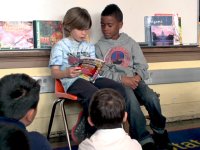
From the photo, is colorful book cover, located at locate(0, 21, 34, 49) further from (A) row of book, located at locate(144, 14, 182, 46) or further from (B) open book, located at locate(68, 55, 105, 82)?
(A) row of book, located at locate(144, 14, 182, 46)

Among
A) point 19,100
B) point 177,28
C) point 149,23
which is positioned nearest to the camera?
point 19,100

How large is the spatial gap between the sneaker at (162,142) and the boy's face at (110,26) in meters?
0.83

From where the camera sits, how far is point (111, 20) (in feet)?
8.85

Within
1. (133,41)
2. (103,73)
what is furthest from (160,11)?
(103,73)

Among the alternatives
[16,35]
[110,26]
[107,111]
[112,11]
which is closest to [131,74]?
[110,26]

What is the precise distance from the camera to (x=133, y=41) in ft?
9.21

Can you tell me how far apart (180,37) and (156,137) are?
1099 mm

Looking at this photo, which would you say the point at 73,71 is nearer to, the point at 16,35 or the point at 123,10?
the point at 16,35

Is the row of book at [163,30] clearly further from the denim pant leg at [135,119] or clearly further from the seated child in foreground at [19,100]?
the seated child in foreground at [19,100]

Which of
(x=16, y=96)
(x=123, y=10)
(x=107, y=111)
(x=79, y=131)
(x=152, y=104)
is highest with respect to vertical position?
(x=123, y=10)

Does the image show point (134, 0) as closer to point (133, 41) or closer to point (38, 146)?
point (133, 41)

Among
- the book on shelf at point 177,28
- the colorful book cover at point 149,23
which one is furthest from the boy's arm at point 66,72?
the book on shelf at point 177,28

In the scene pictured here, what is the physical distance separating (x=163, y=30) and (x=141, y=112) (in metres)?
1.03

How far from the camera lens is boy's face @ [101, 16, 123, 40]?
2699 millimetres
